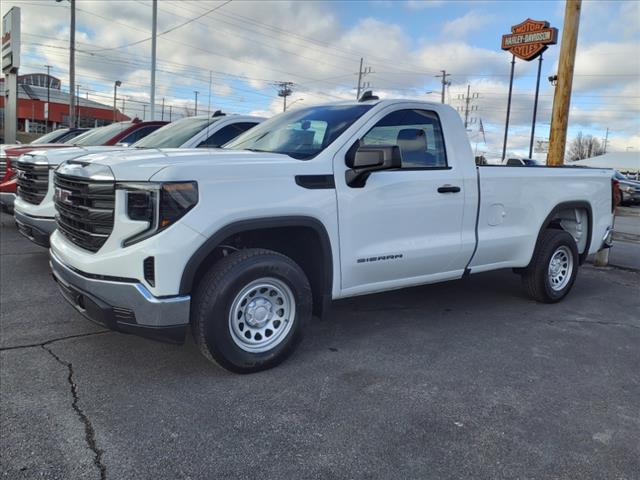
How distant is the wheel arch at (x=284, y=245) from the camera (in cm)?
332

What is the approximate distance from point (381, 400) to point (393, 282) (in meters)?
1.22

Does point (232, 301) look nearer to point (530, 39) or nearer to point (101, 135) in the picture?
point (101, 135)

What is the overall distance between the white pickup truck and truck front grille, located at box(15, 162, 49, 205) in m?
2.61

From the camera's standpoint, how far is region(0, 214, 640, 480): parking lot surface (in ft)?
8.97

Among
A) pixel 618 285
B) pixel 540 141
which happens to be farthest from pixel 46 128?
pixel 618 285

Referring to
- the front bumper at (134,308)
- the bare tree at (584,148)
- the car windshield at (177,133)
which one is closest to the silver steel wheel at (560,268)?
the front bumper at (134,308)

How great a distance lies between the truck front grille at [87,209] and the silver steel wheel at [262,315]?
952 millimetres

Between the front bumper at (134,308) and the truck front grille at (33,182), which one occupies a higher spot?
the truck front grille at (33,182)

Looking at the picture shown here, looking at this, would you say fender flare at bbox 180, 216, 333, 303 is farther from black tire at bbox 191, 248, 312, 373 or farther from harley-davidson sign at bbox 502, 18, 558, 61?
harley-davidson sign at bbox 502, 18, 558, 61

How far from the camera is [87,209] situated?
3.49 metres

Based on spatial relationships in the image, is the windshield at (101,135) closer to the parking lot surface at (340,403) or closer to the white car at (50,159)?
the white car at (50,159)

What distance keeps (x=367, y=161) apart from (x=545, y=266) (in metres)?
2.92

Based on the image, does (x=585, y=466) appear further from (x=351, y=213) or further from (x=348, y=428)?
(x=351, y=213)

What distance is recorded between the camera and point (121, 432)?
296cm
